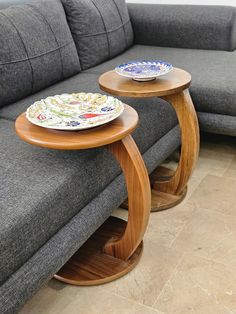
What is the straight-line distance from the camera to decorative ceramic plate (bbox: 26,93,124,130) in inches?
41.2

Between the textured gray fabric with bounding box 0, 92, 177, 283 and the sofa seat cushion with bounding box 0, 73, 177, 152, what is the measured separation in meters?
0.22

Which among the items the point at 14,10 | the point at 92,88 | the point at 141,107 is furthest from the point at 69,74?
the point at 141,107

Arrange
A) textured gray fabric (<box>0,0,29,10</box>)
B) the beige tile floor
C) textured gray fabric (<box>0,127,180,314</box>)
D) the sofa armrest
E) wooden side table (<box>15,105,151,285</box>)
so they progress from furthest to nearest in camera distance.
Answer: the sofa armrest
textured gray fabric (<box>0,0,29,10</box>)
the beige tile floor
wooden side table (<box>15,105,151,285</box>)
textured gray fabric (<box>0,127,180,314</box>)

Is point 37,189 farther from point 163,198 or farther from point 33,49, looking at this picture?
point 33,49

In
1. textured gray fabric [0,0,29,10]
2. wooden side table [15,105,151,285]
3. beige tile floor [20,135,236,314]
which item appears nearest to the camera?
wooden side table [15,105,151,285]

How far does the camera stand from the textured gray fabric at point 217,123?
1.81 metres

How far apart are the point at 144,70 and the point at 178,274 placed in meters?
0.79

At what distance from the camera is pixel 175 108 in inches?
59.7

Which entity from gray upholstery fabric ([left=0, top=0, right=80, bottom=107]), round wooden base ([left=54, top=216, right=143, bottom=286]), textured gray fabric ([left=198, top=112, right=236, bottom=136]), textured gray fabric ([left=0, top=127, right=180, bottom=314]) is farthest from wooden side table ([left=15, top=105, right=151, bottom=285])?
textured gray fabric ([left=198, top=112, right=236, bottom=136])

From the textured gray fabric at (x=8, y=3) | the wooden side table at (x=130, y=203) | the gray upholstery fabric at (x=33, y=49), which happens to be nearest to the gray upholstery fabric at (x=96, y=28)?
the gray upholstery fabric at (x=33, y=49)

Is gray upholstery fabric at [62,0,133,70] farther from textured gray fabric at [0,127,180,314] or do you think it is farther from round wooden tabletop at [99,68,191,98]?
textured gray fabric at [0,127,180,314]

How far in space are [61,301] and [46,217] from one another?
0.35 m

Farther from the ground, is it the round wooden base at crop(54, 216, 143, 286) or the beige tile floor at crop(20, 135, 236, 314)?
the round wooden base at crop(54, 216, 143, 286)

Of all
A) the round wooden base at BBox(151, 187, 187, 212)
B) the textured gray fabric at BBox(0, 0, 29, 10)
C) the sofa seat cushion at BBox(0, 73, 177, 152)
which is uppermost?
the textured gray fabric at BBox(0, 0, 29, 10)
